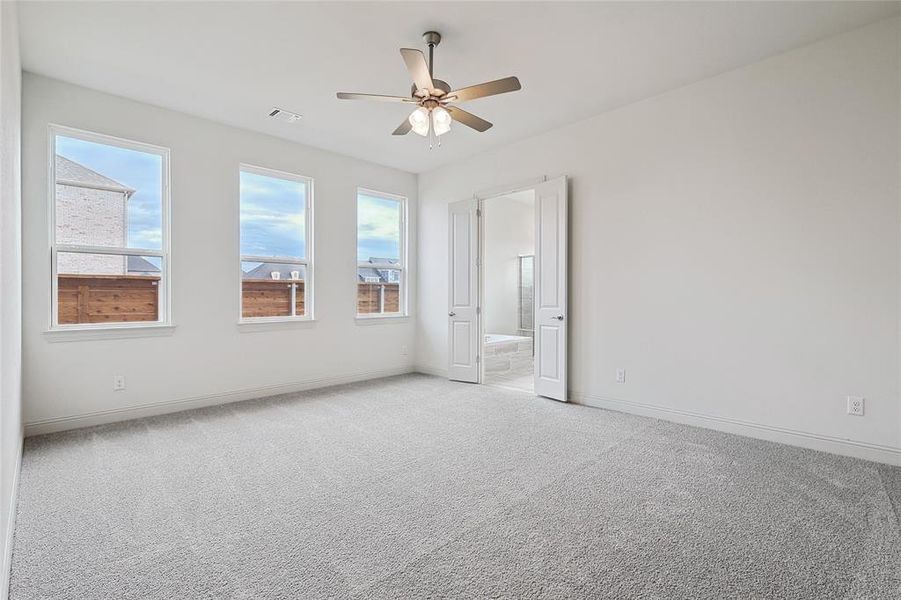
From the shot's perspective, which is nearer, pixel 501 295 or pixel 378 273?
pixel 378 273

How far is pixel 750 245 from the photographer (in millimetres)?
3406

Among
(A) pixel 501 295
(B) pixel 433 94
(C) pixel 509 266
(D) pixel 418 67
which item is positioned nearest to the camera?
(D) pixel 418 67

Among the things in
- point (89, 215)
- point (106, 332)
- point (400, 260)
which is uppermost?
point (89, 215)

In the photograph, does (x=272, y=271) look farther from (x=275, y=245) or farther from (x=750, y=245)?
(x=750, y=245)

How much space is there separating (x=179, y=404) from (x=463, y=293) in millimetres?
3350

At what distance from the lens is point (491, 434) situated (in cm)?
354

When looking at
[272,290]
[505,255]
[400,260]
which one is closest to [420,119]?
[272,290]

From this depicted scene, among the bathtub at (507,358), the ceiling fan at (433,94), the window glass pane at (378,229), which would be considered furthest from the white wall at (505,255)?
the ceiling fan at (433,94)

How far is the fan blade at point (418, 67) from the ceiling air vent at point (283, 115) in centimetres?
195

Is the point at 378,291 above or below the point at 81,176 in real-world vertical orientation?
below

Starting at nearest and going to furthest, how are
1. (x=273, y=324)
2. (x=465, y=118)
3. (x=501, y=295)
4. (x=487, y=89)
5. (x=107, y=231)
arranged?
(x=487, y=89) < (x=465, y=118) < (x=107, y=231) < (x=273, y=324) < (x=501, y=295)

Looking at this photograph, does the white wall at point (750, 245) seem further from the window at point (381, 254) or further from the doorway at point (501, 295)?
the window at point (381, 254)

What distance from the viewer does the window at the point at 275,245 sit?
15.6 feet

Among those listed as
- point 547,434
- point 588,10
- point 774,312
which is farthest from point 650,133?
point 547,434
